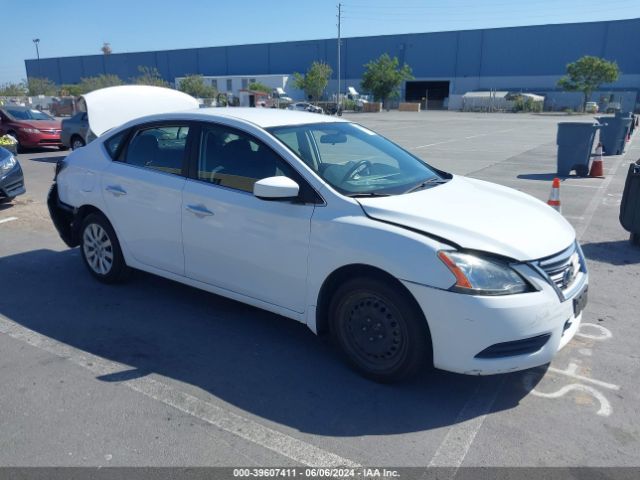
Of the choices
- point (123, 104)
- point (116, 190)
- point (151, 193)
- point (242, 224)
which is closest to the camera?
point (242, 224)

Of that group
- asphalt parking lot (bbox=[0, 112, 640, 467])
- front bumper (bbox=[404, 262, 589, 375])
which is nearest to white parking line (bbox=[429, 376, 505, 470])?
asphalt parking lot (bbox=[0, 112, 640, 467])

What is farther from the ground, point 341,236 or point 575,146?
point 341,236

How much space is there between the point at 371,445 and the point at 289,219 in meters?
1.53

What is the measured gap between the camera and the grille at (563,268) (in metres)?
3.22

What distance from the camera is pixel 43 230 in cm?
744

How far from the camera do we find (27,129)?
55.1 ft

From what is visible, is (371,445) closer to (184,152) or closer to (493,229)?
(493,229)

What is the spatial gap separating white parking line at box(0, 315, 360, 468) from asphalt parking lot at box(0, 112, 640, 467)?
10 mm

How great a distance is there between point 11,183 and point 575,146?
37.6 ft

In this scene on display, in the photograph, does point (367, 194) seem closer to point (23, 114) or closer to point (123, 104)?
point (123, 104)

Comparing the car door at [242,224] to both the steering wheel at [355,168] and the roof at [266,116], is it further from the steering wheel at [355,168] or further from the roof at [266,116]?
the steering wheel at [355,168]

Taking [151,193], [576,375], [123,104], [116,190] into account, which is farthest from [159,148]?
[123,104]

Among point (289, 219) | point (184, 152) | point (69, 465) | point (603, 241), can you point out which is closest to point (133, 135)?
point (184, 152)

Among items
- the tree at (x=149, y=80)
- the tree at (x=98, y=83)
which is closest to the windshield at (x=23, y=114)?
the tree at (x=149, y=80)
